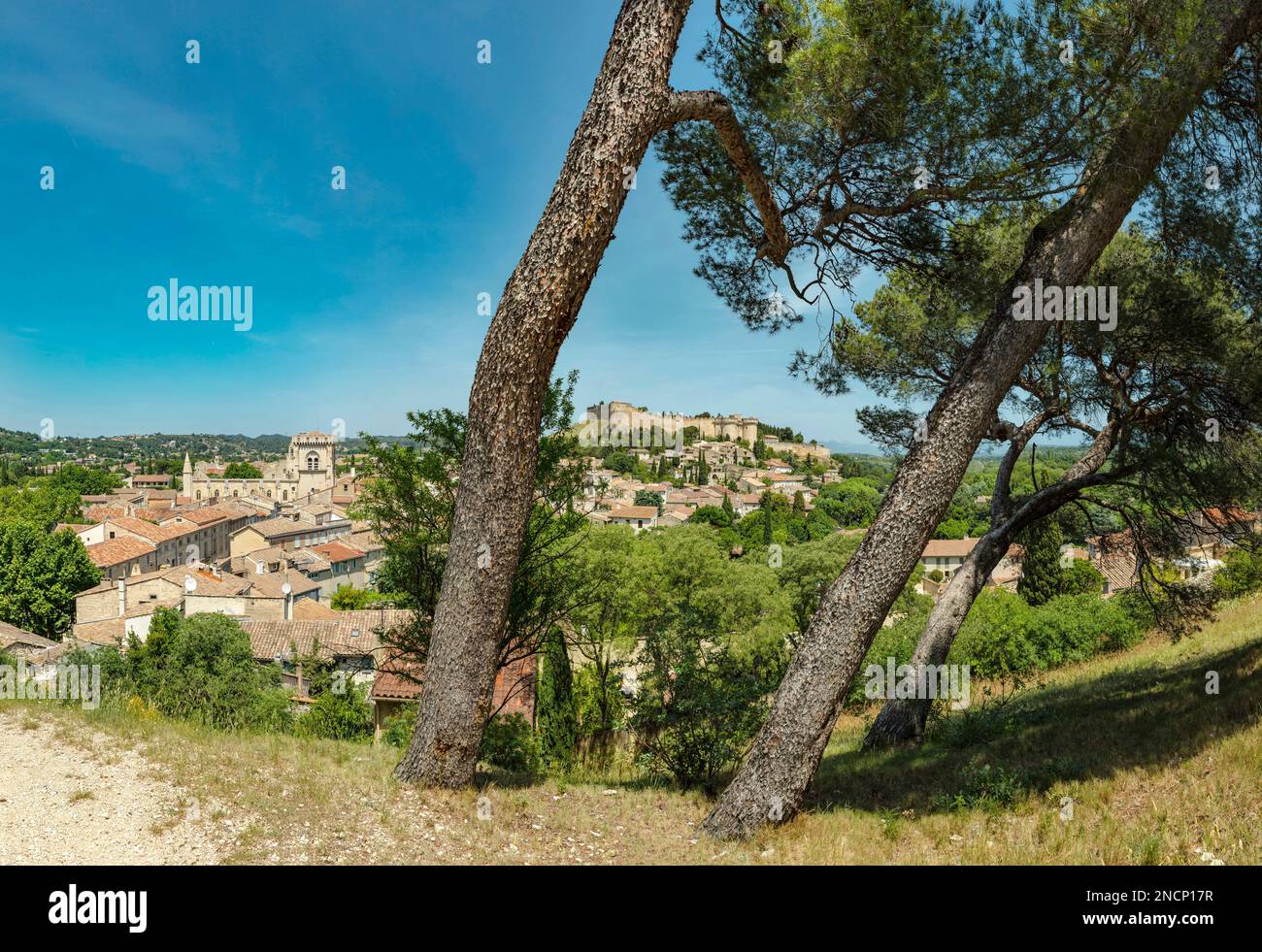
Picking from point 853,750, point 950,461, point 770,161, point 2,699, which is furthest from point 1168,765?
point 2,699

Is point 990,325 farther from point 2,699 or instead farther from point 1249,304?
point 2,699

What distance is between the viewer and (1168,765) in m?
4.47

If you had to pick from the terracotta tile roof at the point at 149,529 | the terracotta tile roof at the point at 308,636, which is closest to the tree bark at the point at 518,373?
the terracotta tile roof at the point at 308,636

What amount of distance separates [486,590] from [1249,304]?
730cm

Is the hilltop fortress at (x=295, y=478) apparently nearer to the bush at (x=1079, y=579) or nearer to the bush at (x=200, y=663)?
the bush at (x=200, y=663)

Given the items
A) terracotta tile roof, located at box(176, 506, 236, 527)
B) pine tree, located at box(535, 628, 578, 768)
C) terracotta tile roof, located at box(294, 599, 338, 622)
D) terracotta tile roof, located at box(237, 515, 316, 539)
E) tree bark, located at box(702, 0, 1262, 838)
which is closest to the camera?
tree bark, located at box(702, 0, 1262, 838)

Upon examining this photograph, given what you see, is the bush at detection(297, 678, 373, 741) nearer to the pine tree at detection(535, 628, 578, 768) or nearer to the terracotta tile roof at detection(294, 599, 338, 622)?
the pine tree at detection(535, 628, 578, 768)

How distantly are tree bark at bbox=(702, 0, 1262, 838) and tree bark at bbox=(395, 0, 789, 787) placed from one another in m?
1.98

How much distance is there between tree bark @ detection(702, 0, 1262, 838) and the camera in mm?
4602

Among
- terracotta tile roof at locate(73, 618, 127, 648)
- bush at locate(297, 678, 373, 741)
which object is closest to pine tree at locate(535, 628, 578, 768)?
bush at locate(297, 678, 373, 741)

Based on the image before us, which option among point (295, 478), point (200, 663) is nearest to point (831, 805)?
point (200, 663)

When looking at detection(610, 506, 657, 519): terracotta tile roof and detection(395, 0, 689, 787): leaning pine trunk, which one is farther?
detection(610, 506, 657, 519): terracotta tile roof

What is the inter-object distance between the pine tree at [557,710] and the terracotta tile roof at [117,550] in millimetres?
44775

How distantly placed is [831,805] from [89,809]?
4.80 meters
